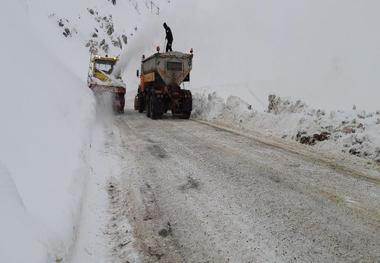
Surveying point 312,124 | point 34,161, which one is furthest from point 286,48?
point 34,161

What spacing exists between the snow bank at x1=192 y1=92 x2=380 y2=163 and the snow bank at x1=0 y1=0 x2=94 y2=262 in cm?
555

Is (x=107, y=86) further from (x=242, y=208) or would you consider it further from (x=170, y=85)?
(x=242, y=208)

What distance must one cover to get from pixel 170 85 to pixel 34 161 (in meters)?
11.8

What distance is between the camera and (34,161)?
4.55 m

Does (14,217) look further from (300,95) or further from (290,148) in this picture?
(300,95)

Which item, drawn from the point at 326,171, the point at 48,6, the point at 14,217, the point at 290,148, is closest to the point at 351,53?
the point at 290,148

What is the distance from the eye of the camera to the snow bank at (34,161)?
2.93m

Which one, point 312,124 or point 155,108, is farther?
point 155,108

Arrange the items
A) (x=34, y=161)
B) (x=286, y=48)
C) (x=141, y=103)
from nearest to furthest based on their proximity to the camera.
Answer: (x=34, y=161)
(x=141, y=103)
(x=286, y=48)

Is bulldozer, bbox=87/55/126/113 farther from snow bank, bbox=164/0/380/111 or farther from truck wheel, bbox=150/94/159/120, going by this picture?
snow bank, bbox=164/0/380/111

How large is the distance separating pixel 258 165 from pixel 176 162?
1527 millimetres

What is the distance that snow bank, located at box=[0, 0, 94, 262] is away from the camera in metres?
2.93

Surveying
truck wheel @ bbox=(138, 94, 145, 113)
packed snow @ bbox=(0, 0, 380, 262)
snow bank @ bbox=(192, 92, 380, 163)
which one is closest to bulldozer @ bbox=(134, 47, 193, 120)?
packed snow @ bbox=(0, 0, 380, 262)

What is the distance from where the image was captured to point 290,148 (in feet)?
30.0
